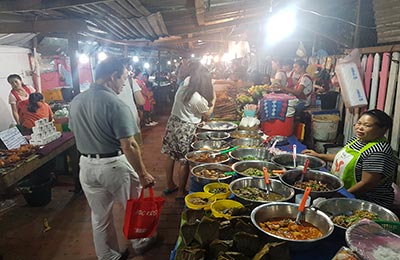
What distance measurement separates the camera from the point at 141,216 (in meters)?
3.50

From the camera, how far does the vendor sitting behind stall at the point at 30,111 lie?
20.8ft

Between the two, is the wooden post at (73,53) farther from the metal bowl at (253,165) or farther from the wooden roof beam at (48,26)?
the metal bowl at (253,165)

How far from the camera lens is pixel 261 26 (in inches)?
405

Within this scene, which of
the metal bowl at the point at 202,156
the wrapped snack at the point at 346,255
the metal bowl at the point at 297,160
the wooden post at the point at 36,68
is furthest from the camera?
the wooden post at the point at 36,68

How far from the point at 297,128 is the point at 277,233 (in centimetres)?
382

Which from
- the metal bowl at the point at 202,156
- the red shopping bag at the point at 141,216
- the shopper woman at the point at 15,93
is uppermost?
the shopper woman at the point at 15,93

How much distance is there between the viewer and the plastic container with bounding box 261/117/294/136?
16.9ft

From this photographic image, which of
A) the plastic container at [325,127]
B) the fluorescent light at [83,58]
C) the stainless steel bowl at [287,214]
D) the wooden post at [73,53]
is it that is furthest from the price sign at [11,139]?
the fluorescent light at [83,58]

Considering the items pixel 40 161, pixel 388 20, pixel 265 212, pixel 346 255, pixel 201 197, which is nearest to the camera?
pixel 346 255

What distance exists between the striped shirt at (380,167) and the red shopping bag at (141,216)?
94.5 inches

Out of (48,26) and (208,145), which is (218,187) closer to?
(208,145)

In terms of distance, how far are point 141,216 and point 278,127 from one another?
3.02 meters

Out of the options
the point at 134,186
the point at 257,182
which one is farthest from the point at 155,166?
the point at 257,182

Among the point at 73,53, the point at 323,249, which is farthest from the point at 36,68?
the point at 323,249
